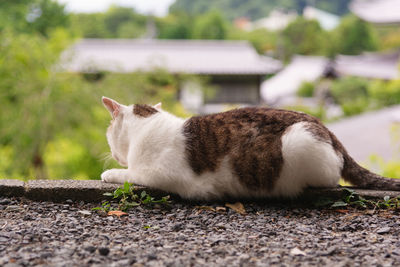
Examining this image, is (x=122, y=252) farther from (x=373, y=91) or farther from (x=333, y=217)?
(x=373, y=91)

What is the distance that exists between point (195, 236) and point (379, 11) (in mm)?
10961

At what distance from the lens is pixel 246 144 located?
96.3 inches

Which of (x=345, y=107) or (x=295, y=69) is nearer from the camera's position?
(x=345, y=107)

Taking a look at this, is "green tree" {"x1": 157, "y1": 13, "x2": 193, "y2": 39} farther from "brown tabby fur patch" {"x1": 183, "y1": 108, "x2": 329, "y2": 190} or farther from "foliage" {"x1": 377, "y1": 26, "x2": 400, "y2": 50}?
"brown tabby fur patch" {"x1": 183, "y1": 108, "x2": 329, "y2": 190}

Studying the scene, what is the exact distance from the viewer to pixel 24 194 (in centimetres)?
256

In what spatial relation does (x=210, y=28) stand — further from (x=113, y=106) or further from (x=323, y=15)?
(x=113, y=106)

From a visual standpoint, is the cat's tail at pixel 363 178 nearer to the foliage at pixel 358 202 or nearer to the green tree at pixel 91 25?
the foliage at pixel 358 202

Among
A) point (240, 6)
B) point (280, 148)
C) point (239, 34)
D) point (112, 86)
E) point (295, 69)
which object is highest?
point (240, 6)

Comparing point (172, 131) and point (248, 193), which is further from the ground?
point (172, 131)

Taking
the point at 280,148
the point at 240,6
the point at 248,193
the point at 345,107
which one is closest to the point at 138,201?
the point at 248,193

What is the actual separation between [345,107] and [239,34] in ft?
59.6

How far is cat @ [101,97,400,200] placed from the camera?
7.81 ft

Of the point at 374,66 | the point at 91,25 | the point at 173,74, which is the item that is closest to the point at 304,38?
the point at 374,66

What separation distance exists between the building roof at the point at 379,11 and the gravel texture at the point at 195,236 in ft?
31.4
